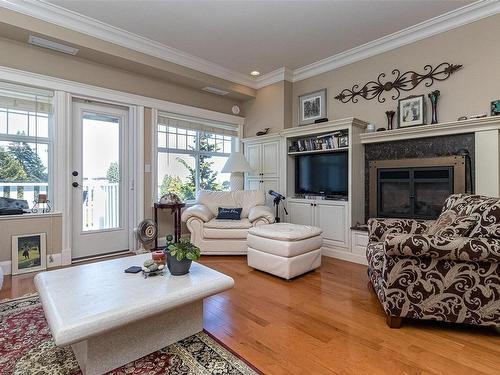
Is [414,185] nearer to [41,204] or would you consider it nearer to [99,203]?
[99,203]

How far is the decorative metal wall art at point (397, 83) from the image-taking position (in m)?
3.28

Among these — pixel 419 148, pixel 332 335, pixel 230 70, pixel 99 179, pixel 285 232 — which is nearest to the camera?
pixel 332 335

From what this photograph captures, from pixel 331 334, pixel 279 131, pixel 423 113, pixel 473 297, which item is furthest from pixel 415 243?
pixel 279 131

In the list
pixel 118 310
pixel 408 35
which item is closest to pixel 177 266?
pixel 118 310

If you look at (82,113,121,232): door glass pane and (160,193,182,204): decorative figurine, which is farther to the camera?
(160,193,182,204): decorative figurine

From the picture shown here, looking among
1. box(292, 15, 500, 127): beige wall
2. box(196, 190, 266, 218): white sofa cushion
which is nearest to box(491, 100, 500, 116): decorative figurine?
box(292, 15, 500, 127): beige wall

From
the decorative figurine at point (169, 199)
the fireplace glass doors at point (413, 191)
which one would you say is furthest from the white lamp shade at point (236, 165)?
the fireplace glass doors at point (413, 191)

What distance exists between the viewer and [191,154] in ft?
16.0

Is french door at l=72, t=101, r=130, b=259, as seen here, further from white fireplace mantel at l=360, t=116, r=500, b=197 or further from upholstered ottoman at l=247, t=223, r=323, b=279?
Answer: white fireplace mantel at l=360, t=116, r=500, b=197

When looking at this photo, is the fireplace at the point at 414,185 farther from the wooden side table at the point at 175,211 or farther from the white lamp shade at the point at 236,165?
the wooden side table at the point at 175,211

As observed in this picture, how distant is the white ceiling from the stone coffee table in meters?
2.66

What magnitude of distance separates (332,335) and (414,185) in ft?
7.73

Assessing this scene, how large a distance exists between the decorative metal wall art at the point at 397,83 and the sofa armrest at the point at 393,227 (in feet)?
6.19

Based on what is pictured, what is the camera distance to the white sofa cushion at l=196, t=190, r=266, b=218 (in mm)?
4367
